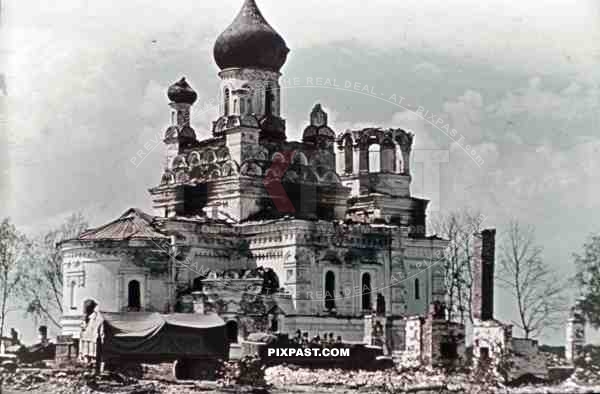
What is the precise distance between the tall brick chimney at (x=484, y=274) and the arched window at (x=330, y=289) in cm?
431

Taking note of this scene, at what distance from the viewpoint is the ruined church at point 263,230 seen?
1082 inches

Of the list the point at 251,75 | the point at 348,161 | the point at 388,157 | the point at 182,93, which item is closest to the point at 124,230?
the point at 182,93

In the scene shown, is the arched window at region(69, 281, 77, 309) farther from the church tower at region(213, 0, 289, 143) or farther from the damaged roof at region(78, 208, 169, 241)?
the church tower at region(213, 0, 289, 143)

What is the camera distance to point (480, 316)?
24.3m

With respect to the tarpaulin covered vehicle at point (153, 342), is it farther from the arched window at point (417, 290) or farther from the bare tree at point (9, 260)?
the arched window at point (417, 290)

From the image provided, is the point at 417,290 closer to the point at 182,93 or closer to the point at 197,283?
Answer: the point at 197,283

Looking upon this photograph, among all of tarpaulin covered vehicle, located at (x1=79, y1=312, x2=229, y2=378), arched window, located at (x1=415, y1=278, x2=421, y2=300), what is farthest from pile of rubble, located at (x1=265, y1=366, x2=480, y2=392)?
arched window, located at (x1=415, y1=278, x2=421, y2=300)

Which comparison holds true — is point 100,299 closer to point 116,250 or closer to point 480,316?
point 116,250

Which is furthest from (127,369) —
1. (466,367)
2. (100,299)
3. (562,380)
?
(562,380)

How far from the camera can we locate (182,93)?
1166 inches

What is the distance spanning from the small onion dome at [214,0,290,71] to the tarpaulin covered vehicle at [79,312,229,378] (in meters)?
6.75

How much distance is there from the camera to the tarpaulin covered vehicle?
78.9 ft

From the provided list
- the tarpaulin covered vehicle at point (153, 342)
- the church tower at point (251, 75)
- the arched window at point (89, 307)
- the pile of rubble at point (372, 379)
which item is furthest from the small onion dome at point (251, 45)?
the pile of rubble at point (372, 379)

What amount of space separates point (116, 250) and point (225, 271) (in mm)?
2221
